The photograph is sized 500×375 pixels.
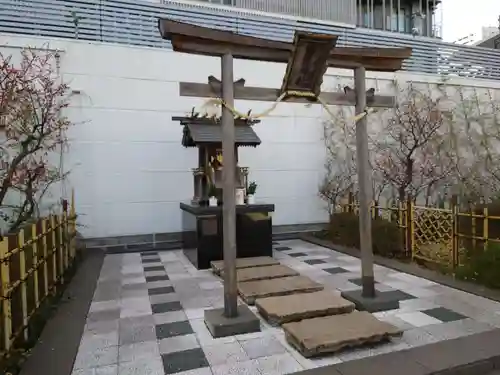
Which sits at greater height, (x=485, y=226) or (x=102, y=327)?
(x=485, y=226)

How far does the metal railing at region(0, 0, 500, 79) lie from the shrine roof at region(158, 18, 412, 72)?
16.8 ft

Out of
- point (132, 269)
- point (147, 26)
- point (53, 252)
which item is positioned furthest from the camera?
point (147, 26)

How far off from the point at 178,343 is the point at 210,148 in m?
4.19

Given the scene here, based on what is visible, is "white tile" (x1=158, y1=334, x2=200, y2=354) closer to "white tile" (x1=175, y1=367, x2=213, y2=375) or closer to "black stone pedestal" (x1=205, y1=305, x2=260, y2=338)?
"black stone pedestal" (x1=205, y1=305, x2=260, y2=338)

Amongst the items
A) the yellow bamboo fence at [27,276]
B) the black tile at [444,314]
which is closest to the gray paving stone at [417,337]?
the black tile at [444,314]

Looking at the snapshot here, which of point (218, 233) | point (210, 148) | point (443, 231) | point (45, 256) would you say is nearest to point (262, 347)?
point (45, 256)

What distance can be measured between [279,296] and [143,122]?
5161 millimetres

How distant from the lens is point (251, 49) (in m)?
3.79

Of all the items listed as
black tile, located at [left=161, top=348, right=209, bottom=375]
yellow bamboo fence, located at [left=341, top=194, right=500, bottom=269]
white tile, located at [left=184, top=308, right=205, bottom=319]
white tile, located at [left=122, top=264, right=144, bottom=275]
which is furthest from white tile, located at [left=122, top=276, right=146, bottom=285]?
yellow bamboo fence, located at [left=341, top=194, right=500, bottom=269]

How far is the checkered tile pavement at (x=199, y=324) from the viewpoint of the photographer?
2.91 m

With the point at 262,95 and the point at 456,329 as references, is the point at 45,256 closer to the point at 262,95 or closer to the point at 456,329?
the point at 262,95

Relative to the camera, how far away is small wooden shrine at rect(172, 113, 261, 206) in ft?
21.7

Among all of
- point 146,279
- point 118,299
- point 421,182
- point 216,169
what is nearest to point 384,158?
point 421,182

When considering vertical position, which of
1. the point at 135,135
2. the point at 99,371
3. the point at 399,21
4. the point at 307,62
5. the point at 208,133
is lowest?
the point at 99,371
